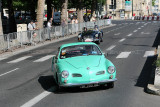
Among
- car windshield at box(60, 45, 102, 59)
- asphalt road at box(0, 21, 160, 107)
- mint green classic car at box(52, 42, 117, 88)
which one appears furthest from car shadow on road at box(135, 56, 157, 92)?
car windshield at box(60, 45, 102, 59)

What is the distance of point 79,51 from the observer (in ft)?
38.2

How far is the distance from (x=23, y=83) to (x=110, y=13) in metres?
124

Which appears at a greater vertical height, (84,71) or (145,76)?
(84,71)

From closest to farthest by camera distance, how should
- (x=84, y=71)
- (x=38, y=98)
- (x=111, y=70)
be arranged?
(x=38, y=98) < (x=84, y=71) < (x=111, y=70)

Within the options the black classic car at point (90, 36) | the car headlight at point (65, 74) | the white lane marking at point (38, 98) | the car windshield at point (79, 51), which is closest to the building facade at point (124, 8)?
the black classic car at point (90, 36)

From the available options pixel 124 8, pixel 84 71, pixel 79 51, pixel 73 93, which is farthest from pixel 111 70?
pixel 124 8

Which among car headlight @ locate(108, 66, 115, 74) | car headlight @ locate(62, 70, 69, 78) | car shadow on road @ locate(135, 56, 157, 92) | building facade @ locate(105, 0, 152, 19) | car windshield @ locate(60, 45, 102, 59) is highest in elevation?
building facade @ locate(105, 0, 152, 19)

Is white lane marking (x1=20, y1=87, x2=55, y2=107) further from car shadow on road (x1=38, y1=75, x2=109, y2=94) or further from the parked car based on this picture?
the parked car

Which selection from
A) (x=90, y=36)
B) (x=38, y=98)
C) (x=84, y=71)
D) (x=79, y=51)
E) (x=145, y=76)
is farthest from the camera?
(x=90, y=36)

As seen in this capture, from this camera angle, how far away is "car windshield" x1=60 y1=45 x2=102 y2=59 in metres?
11.4

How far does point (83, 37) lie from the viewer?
28.4 m

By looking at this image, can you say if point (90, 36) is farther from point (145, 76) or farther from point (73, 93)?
point (73, 93)

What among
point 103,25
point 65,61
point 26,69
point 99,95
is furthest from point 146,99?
point 103,25

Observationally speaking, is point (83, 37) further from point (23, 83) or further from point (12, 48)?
point (23, 83)
